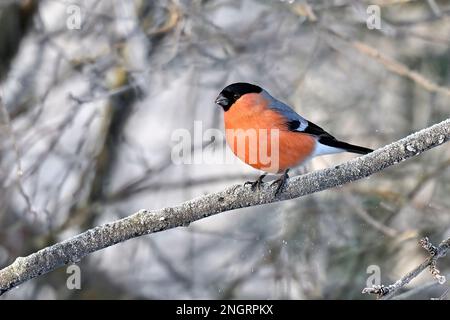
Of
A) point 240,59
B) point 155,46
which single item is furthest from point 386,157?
point 155,46

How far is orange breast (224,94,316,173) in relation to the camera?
3.44 meters

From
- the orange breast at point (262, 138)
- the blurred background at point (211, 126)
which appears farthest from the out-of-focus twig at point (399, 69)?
the orange breast at point (262, 138)

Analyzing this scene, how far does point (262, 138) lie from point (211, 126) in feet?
5.28

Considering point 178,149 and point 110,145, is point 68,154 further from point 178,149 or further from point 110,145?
point 178,149

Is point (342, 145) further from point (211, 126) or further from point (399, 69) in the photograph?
point (211, 126)

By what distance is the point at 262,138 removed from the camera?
146 inches

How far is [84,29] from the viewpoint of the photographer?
5.13 m

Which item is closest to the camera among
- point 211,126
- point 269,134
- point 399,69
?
point 269,134

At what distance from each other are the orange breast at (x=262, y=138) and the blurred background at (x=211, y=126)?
3.10ft

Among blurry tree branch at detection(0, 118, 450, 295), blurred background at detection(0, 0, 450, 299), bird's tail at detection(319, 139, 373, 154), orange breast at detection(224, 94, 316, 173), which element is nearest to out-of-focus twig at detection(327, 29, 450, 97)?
blurred background at detection(0, 0, 450, 299)

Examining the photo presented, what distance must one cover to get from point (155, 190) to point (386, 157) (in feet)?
9.90

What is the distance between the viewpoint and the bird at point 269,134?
3485 millimetres

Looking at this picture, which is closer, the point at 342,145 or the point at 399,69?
the point at 342,145

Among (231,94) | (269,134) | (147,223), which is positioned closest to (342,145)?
(269,134)
